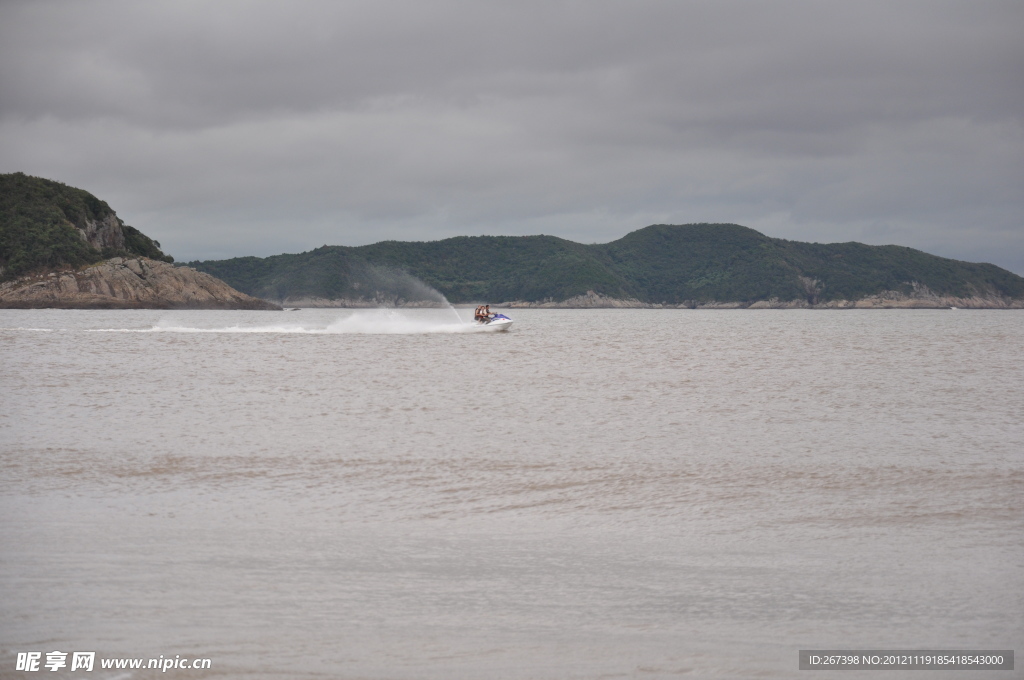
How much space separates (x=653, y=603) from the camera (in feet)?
26.1

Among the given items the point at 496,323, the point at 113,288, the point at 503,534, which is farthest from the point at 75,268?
the point at 503,534

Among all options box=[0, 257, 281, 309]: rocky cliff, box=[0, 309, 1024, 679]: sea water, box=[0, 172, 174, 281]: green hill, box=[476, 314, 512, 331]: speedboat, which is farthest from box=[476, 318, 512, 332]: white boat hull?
box=[0, 172, 174, 281]: green hill

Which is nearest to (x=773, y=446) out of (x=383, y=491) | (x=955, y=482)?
(x=955, y=482)

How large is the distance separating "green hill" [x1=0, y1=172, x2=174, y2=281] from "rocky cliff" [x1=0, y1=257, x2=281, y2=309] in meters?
4.42

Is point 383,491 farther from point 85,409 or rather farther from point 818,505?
point 85,409

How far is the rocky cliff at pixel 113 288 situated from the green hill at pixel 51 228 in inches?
174

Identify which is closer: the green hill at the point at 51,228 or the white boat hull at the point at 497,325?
the white boat hull at the point at 497,325

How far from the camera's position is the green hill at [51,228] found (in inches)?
6688

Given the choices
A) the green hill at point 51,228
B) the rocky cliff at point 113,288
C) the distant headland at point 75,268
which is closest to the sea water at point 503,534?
the rocky cliff at point 113,288

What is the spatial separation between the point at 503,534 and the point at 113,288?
570 feet

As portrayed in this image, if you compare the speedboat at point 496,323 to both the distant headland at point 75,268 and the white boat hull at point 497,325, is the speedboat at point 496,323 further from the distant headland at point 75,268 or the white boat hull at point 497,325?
the distant headland at point 75,268

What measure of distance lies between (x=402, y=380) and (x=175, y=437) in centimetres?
1491

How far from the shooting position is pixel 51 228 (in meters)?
176

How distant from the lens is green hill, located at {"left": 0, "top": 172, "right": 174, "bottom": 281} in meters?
170
